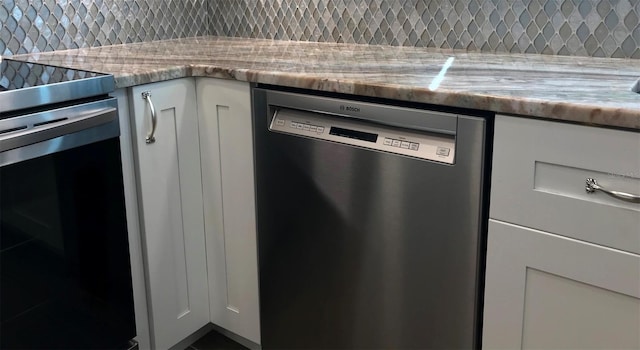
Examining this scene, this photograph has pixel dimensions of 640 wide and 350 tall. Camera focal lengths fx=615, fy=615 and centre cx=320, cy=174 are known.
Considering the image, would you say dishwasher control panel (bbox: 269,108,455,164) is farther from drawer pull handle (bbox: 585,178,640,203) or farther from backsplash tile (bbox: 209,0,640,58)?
backsplash tile (bbox: 209,0,640,58)

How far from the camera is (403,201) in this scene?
4.51ft

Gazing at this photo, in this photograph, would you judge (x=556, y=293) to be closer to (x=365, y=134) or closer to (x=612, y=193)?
(x=612, y=193)

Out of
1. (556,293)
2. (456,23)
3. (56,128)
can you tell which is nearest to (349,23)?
(456,23)

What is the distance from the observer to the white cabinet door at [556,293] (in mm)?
1146

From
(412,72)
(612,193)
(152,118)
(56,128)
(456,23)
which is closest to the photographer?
(612,193)

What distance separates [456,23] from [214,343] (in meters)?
1.27

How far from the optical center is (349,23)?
2.13 m

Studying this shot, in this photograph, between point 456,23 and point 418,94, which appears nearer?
point 418,94

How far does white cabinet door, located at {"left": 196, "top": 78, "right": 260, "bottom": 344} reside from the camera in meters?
1.67

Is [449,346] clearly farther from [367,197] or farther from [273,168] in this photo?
[273,168]

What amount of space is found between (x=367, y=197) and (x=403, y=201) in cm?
10

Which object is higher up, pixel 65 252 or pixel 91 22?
pixel 91 22

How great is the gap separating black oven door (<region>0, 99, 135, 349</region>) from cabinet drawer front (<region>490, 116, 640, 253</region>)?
93 centimetres

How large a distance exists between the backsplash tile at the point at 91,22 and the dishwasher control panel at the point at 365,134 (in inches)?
35.6
